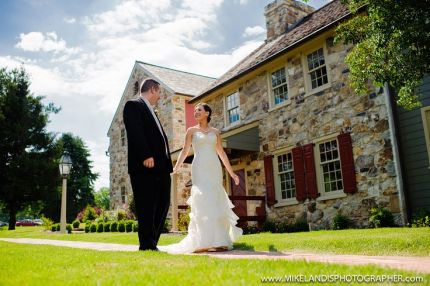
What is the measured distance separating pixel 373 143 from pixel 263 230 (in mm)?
4579

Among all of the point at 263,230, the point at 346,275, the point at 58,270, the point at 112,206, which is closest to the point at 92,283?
the point at 58,270

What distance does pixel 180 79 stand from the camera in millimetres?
23297

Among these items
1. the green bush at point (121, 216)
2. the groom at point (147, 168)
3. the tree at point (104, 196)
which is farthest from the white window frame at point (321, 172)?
the tree at point (104, 196)

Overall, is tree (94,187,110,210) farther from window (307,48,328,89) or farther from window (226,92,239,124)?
window (307,48,328,89)

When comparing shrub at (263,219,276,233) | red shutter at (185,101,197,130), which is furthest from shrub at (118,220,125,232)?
shrub at (263,219,276,233)

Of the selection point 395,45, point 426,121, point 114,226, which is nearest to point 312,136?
point 426,121

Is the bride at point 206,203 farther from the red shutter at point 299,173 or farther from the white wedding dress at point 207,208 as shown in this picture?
the red shutter at point 299,173

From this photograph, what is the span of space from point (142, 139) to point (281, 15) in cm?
1347

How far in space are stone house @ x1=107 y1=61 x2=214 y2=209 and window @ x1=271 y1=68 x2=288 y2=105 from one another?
7635 mm

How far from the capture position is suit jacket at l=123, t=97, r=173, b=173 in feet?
15.4

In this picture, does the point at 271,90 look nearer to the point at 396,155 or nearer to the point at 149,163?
the point at 396,155

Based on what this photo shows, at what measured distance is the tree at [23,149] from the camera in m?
25.0

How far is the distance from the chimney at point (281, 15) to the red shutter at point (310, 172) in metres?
6.97

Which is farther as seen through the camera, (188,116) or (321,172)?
(188,116)
